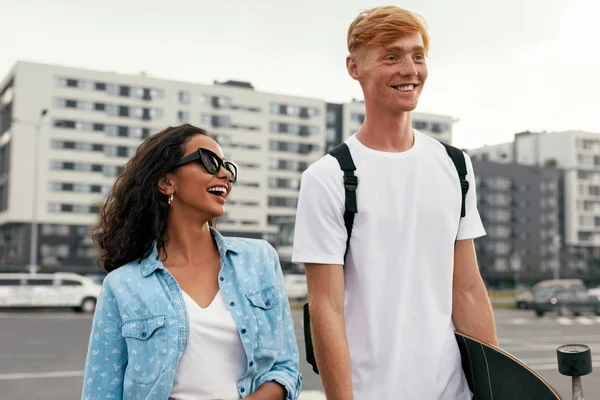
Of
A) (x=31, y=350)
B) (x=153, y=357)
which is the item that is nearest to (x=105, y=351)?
(x=153, y=357)

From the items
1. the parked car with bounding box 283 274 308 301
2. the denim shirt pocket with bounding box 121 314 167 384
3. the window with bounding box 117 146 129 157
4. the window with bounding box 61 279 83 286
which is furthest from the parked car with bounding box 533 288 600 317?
the window with bounding box 117 146 129 157

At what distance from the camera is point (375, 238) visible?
2.39 m

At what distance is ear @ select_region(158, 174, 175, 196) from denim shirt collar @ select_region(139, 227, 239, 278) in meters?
0.19

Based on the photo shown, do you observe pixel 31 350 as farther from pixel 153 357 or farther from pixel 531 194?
pixel 531 194

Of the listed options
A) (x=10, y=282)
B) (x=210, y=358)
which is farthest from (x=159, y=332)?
(x=10, y=282)

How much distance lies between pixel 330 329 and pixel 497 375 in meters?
0.54

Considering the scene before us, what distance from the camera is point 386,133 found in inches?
99.5

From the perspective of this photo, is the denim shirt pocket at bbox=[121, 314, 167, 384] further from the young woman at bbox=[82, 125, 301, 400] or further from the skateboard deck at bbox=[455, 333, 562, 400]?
the skateboard deck at bbox=[455, 333, 562, 400]

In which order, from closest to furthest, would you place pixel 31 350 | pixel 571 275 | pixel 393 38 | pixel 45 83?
1. pixel 393 38
2. pixel 31 350
3. pixel 45 83
4. pixel 571 275

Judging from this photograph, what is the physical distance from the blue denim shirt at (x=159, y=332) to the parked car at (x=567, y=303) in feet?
110

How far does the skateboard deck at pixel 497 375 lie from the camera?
2.21m

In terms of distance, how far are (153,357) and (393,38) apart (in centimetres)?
130

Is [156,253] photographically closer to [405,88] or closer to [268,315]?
[268,315]

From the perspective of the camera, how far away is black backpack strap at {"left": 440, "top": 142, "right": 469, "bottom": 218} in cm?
254
